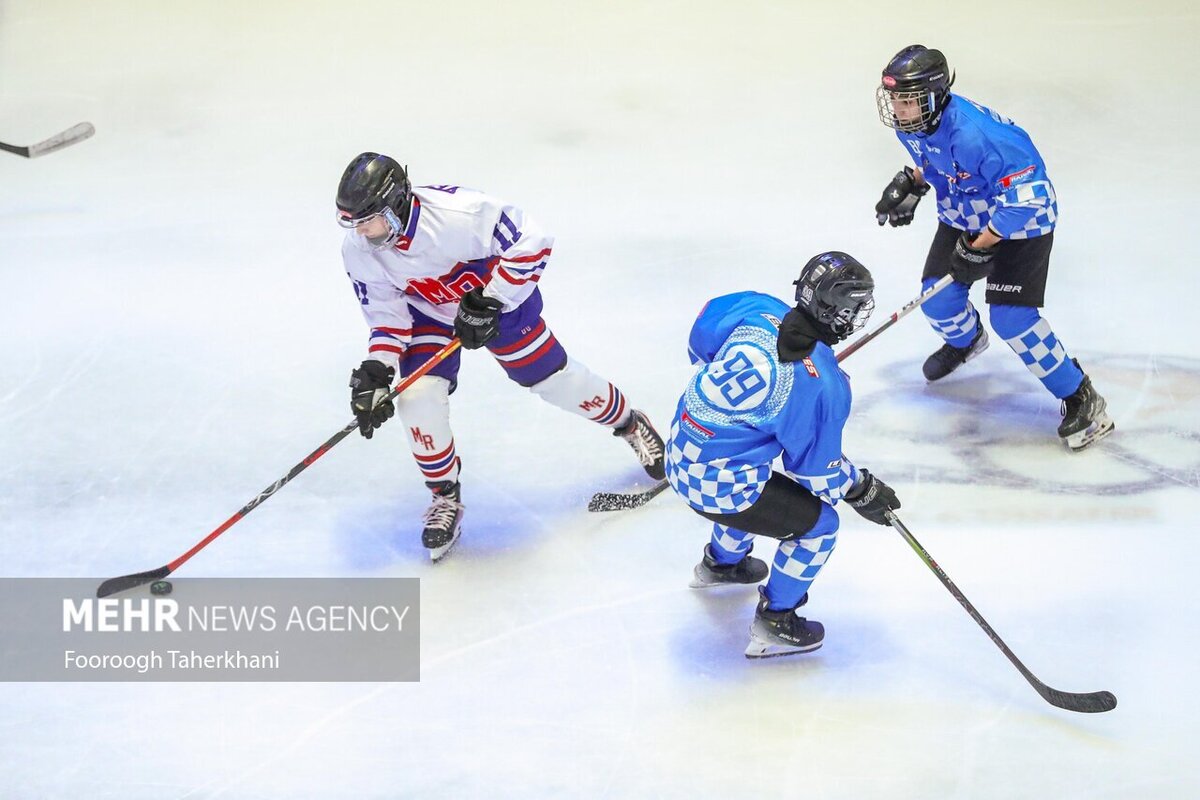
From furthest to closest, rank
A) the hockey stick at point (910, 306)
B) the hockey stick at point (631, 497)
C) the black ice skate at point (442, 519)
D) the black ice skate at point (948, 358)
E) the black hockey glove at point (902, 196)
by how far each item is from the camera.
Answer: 1. the black ice skate at point (948, 358)
2. the black hockey glove at point (902, 196)
3. the hockey stick at point (910, 306)
4. the hockey stick at point (631, 497)
5. the black ice skate at point (442, 519)

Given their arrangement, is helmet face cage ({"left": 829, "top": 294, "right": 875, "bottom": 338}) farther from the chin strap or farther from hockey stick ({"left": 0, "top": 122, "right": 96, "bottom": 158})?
hockey stick ({"left": 0, "top": 122, "right": 96, "bottom": 158})

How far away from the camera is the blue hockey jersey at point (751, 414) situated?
9.88ft

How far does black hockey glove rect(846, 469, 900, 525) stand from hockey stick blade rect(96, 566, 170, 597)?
182 centimetres

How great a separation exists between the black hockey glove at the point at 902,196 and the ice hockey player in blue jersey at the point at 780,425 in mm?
1311

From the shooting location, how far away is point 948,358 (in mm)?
4590

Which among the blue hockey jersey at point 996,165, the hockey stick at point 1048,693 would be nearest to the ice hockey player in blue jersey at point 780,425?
the hockey stick at point 1048,693

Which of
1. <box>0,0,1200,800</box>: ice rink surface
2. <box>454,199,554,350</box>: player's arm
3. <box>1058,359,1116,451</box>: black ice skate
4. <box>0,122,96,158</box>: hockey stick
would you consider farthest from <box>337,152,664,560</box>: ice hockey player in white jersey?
<box>0,122,96,158</box>: hockey stick

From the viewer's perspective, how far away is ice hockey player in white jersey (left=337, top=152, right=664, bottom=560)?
3539mm

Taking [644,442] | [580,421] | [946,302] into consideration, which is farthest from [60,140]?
[946,302]

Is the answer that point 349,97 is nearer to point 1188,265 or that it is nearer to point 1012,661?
point 1188,265

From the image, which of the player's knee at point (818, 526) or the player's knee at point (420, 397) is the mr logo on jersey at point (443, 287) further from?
the player's knee at point (818, 526)

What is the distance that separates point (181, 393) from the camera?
15.1 feet

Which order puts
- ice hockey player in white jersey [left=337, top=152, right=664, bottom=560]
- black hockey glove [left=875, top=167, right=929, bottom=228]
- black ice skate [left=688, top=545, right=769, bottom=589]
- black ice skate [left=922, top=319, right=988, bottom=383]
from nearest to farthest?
ice hockey player in white jersey [left=337, top=152, right=664, bottom=560], black ice skate [left=688, top=545, right=769, bottom=589], black hockey glove [left=875, top=167, right=929, bottom=228], black ice skate [left=922, top=319, right=988, bottom=383]

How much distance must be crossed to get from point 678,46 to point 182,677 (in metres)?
4.23
